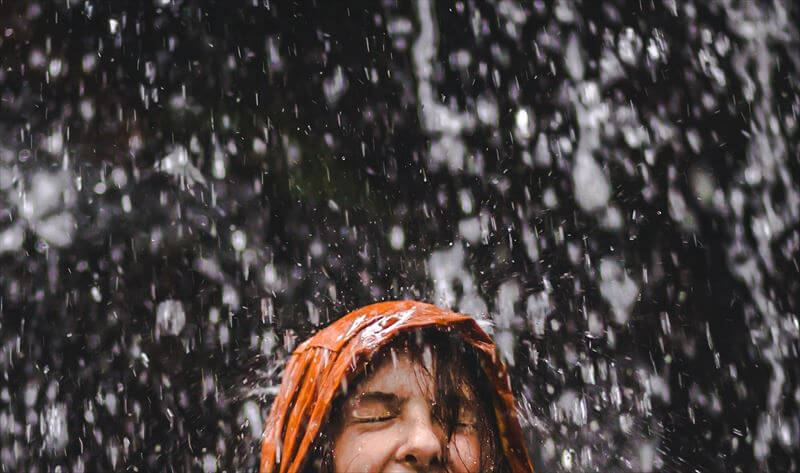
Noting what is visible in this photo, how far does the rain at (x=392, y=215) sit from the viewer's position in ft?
10.1

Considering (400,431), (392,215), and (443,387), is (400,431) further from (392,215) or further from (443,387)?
(392,215)

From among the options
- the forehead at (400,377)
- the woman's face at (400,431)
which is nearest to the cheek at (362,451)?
the woman's face at (400,431)

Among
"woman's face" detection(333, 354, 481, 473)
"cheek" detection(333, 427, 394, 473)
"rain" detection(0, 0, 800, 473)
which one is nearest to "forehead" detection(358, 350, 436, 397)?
"woman's face" detection(333, 354, 481, 473)

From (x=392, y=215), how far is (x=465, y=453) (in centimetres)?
235

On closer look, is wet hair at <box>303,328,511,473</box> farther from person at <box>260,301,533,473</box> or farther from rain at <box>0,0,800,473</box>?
rain at <box>0,0,800,473</box>

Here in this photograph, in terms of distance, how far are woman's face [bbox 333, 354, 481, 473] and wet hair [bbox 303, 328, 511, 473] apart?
0.06 feet

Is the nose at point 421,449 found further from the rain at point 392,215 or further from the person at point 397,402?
the rain at point 392,215

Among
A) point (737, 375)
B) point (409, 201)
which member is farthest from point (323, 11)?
point (737, 375)

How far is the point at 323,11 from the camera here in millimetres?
3172

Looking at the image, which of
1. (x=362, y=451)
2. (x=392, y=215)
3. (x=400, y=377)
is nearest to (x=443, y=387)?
(x=400, y=377)

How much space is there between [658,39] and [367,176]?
178 centimetres

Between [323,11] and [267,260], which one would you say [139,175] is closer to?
[267,260]

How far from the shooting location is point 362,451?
148 cm

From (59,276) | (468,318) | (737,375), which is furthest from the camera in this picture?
(59,276)
